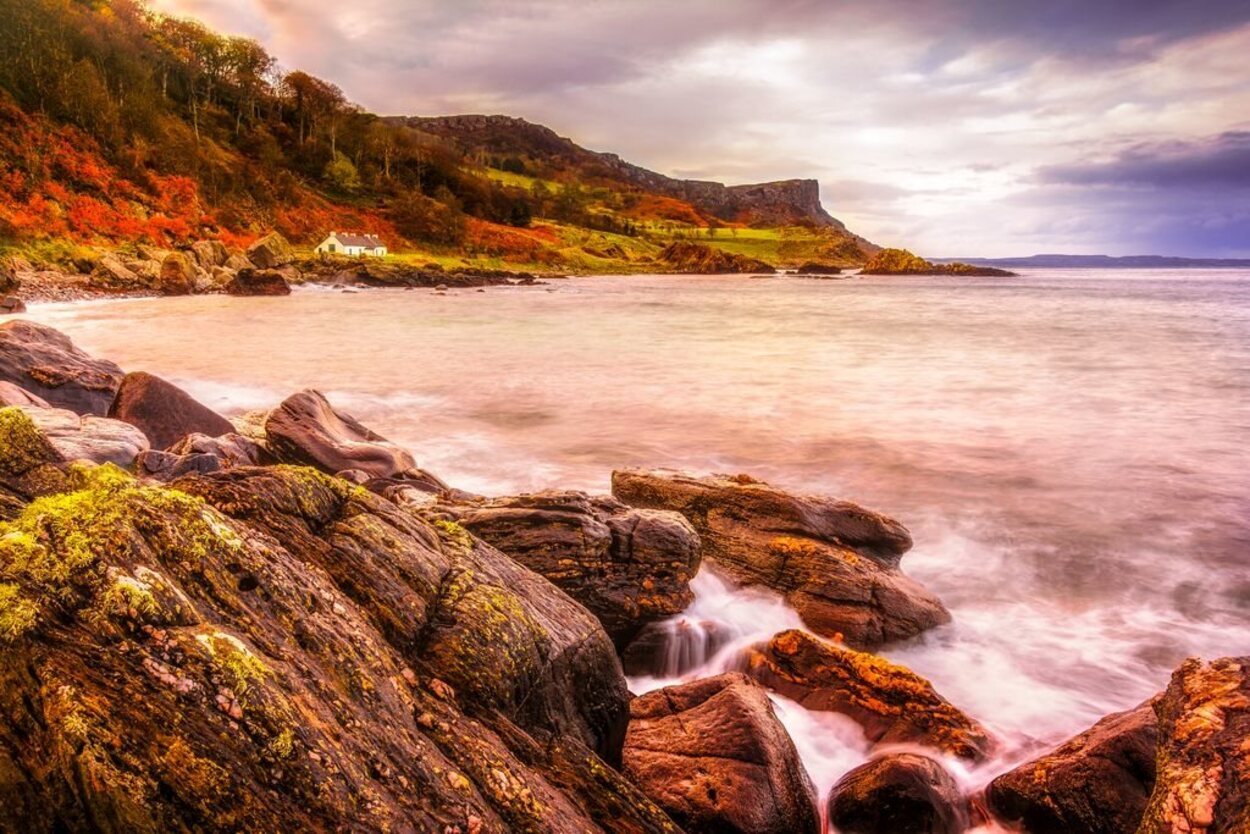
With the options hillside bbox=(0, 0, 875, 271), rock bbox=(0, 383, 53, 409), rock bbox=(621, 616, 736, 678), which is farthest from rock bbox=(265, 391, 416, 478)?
hillside bbox=(0, 0, 875, 271)

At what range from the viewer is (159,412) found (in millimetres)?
11719

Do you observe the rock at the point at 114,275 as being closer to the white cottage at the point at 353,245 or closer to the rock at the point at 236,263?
the rock at the point at 236,263

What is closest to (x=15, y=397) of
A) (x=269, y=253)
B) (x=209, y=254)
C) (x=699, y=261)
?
(x=209, y=254)

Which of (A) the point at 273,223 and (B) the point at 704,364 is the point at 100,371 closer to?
(B) the point at 704,364

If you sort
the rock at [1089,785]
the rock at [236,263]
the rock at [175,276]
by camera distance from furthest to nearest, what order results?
the rock at [236,263]
the rock at [175,276]
the rock at [1089,785]

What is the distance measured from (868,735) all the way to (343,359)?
1000 inches

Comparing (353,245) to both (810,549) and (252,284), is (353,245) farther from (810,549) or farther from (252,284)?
(810,549)

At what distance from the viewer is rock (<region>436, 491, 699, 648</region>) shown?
755cm

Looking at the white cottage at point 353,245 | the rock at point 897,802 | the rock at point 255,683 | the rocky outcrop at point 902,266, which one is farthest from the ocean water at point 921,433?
the rocky outcrop at point 902,266

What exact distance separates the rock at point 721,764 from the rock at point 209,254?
193ft

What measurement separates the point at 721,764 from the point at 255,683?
11.4 feet

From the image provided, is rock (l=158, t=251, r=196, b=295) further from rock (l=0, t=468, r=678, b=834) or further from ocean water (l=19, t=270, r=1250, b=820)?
rock (l=0, t=468, r=678, b=834)

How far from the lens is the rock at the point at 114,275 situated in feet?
147

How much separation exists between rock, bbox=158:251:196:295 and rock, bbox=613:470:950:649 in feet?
157
